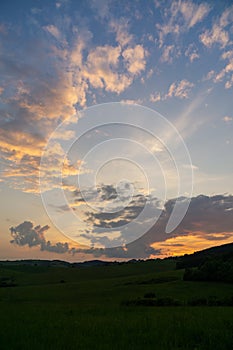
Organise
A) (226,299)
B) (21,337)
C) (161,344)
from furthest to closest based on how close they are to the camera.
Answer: (226,299)
(21,337)
(161,344)

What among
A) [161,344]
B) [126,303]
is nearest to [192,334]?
[161,344]

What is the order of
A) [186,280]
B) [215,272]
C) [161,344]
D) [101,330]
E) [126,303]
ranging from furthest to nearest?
[186,280]
[215,272]
[126,303]
[101,330]
[161,344]

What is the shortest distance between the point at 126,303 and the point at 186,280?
184 ft

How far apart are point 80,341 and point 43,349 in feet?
8.84

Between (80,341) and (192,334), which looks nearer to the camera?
(80,341)

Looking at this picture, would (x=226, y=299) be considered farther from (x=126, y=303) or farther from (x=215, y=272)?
(x=215, y=272)

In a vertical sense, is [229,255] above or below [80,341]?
above

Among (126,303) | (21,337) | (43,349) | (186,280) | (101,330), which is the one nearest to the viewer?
(43,349)

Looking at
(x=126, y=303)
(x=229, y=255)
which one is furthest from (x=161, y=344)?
(x=229, y=255)

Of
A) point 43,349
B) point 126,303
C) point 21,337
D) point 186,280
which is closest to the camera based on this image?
point 43,349

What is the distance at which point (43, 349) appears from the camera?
540 inches

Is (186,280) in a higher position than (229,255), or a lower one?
lower

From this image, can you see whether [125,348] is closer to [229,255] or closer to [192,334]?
[192,334]

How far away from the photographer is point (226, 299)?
5022 centimetres
